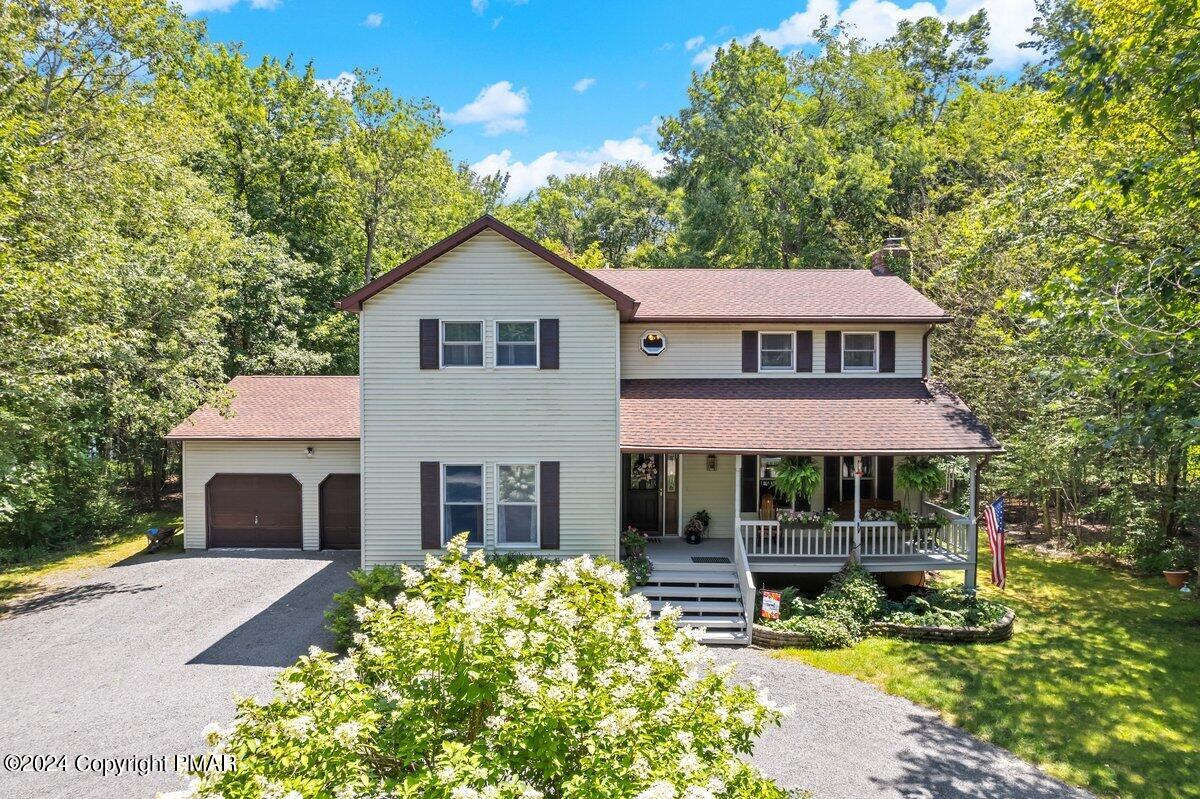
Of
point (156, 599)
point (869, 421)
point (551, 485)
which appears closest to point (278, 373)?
point (156, 599)

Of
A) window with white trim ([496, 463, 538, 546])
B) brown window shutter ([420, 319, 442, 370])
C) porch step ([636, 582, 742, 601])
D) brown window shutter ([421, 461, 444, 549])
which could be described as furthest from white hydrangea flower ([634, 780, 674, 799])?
brown window shutter ([420, 319, 442, 370])

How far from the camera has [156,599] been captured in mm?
13219

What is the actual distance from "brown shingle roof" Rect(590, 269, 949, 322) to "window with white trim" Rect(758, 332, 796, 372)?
69 centimetres

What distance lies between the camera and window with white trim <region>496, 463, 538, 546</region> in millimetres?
12766

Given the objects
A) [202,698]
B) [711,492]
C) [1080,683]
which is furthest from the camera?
[711,492]

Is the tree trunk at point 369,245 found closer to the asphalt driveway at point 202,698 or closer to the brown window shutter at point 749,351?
the asphalt driveway at point 202,698

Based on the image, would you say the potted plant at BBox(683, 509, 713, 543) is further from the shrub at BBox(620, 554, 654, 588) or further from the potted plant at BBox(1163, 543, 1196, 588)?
the potted plant at BBox(1163, 543, 1196, 588)

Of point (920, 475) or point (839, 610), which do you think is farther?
point (920, 475)

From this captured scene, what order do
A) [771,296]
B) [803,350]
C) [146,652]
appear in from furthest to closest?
[771,296] < [803,350] < [146,652]

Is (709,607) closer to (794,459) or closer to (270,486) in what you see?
(794,459)

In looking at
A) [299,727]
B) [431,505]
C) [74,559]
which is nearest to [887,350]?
[431,505]

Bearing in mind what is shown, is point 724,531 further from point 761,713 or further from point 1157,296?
point 761,713

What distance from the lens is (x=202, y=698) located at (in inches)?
360

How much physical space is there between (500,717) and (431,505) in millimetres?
8839
